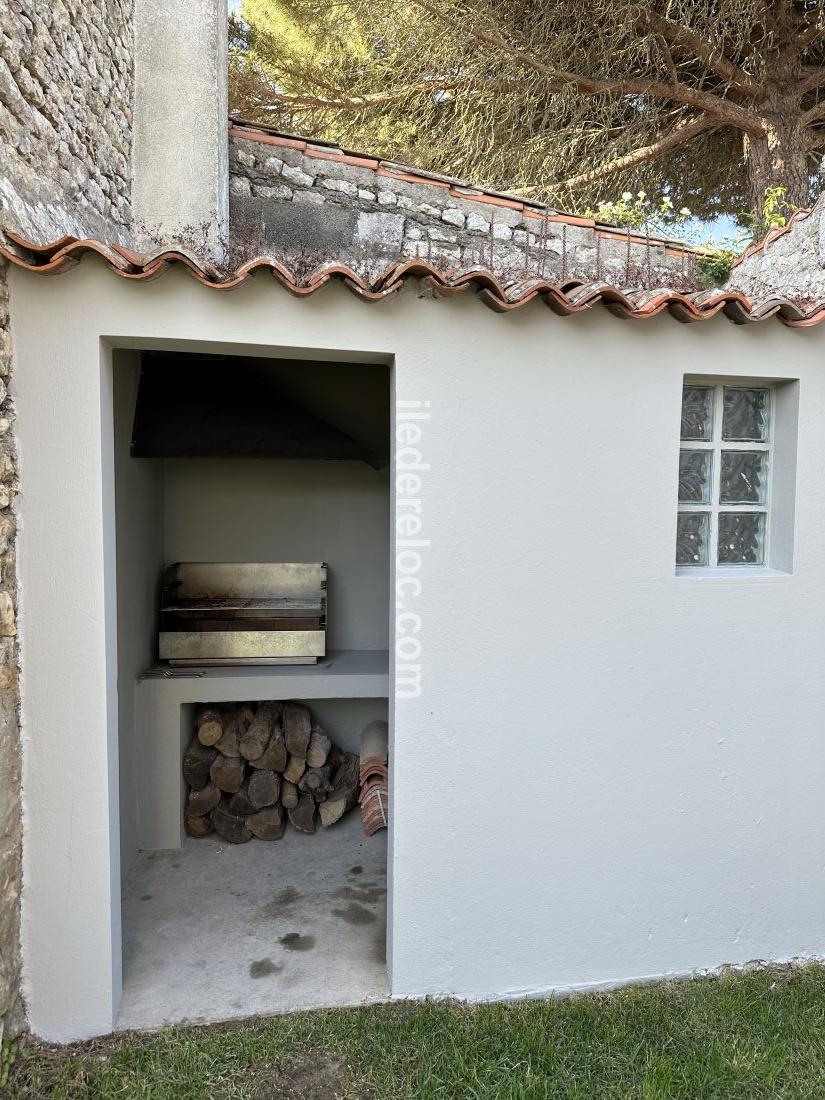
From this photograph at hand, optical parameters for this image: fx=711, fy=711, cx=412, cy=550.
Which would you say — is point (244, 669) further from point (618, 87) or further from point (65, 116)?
point (618, 87)

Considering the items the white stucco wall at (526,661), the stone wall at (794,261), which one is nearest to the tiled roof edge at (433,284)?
the white stucco wall at (526,661)

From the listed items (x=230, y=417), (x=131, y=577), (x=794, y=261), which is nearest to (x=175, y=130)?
(x=230, y=417)

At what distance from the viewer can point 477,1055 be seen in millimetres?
3537

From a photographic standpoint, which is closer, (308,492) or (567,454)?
(567,454)

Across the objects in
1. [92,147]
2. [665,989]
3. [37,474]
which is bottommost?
[665,989]

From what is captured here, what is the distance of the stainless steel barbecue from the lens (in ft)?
19.3

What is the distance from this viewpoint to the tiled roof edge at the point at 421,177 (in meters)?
6.54

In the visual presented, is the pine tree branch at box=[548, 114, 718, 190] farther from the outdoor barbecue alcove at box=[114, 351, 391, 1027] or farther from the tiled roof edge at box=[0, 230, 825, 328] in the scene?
the tiled roof edge at box=[0, 230, 825, 328]

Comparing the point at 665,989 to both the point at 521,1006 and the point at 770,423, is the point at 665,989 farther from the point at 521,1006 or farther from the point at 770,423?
the point at 770,423

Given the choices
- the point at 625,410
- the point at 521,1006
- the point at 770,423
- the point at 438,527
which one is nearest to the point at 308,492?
the point at 438,527

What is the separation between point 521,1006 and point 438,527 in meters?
2.70

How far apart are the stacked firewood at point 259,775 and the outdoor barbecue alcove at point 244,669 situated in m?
0.12

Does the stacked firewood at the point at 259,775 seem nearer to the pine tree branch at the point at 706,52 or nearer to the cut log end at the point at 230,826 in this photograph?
the cut log end at the point at 230,826

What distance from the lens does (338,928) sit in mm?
4680
